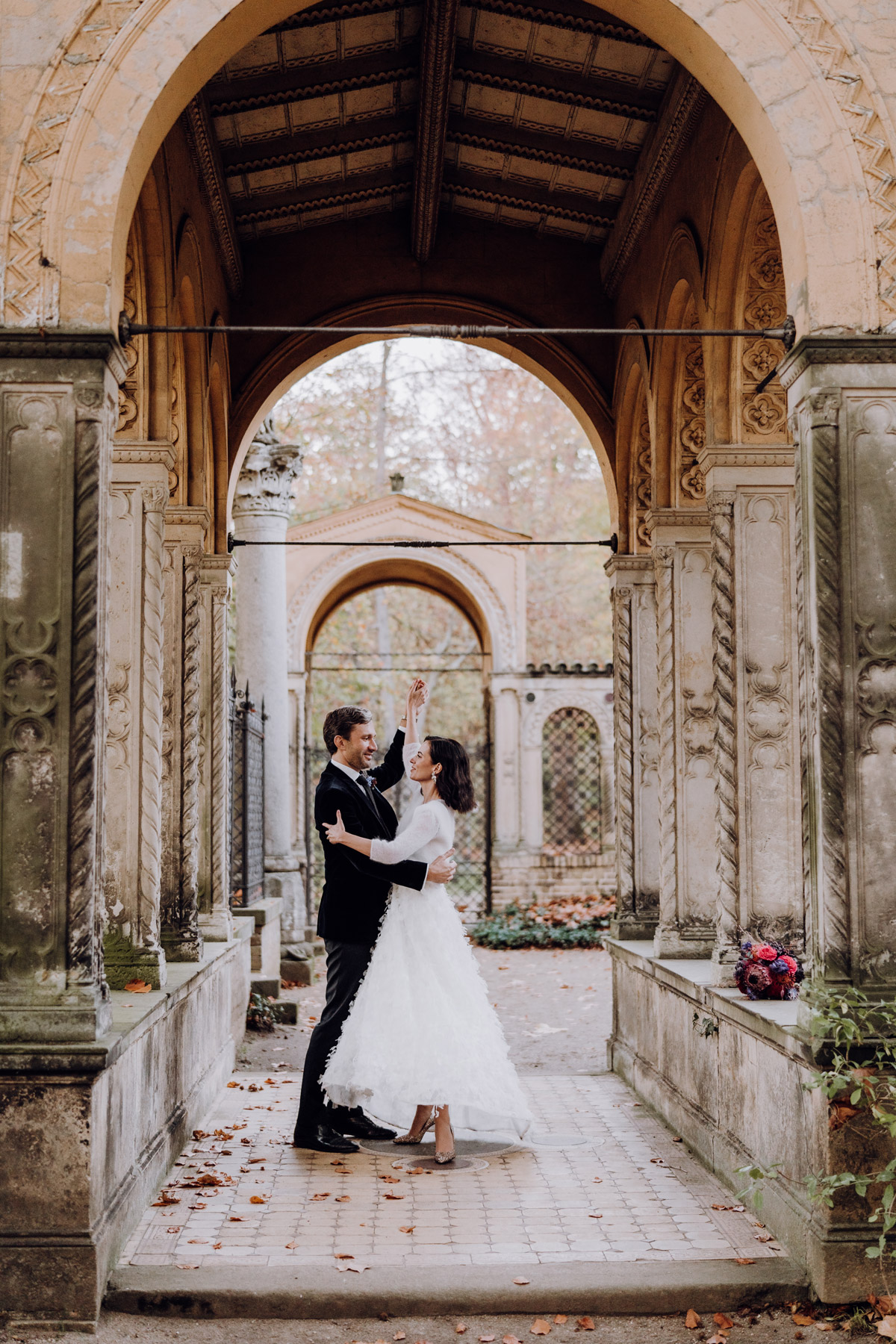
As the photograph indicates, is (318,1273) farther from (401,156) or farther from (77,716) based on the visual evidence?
(401,156)

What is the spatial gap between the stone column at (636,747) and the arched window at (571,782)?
1177 cm

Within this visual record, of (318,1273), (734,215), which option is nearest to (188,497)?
(734,215)

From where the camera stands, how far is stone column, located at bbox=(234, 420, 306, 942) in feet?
45.5

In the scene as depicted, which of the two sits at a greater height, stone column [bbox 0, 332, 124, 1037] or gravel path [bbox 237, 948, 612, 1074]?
stone column [bbox 0, 332, 124, 1037]

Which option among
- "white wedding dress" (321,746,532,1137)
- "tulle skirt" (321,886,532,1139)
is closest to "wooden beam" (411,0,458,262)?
"white wedding dress" (321,746,532,1137)

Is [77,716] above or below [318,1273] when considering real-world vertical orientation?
above

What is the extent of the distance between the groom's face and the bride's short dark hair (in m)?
0.51

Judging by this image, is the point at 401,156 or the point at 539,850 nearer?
the point at 401,156

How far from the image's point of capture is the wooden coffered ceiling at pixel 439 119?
24.1 ft

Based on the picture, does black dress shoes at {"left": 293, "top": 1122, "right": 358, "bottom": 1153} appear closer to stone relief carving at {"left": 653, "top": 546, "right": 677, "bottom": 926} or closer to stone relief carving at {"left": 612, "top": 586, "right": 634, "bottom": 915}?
stone relief carving at {"left": 653, "top": 546, "right": 677, "bottom": 926}

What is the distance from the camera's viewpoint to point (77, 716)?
4520mm

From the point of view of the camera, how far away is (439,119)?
802cm

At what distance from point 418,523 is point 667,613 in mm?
13350

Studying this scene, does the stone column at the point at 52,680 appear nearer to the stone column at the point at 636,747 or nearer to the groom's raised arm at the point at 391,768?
the groom's raised arm at the point at 391,768
